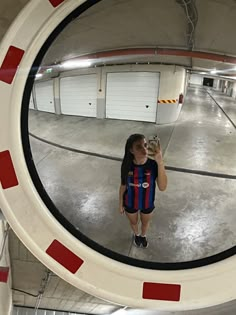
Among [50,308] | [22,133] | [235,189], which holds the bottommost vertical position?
[50,308]

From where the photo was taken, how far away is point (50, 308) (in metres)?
1.57

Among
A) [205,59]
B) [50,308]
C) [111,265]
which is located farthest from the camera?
[50,308]

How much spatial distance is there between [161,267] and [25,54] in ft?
1.82

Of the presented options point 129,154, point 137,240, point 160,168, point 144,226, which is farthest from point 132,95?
point 137,240

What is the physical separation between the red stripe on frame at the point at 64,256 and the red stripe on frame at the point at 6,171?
159mm

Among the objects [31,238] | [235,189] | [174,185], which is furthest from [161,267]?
[235,189]

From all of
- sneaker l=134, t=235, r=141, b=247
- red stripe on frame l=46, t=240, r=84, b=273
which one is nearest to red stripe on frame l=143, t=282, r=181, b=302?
red stripe on frame l=46, t=240, r=84, b=273

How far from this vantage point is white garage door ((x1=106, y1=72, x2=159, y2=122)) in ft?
3.51

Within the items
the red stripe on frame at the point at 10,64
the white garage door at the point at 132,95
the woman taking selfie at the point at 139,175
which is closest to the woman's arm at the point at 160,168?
the woman taking selfie at the point at 139,175

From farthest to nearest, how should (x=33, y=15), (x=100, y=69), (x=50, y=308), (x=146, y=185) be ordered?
(x=50, y=308) → (x=146, y=185) → (x=100, y=69) → (x=33, y=15)

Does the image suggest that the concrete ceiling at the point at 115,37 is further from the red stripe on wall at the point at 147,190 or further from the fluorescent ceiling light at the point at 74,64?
the red stripe on wall at the point at 147,190

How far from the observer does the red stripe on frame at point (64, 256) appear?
1.93ft

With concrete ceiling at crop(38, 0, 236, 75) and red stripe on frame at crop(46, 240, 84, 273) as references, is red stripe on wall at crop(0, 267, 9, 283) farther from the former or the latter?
concrete ceiling at crop(38, 0, 236, 75)

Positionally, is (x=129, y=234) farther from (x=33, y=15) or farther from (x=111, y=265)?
(x=33, y=15)
